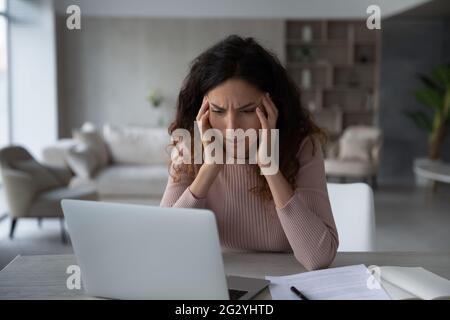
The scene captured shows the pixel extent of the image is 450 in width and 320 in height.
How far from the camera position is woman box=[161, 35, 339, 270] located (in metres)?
1.36

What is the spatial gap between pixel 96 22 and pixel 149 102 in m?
1.31

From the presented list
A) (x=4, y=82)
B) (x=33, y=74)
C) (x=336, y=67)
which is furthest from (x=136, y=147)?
(x=336, y=67)

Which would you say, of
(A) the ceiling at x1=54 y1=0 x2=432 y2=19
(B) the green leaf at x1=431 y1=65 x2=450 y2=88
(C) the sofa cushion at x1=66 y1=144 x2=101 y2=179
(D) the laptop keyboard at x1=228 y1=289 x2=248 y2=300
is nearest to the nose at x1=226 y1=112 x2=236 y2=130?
(D) the laptop keyboard at x1=228 y1=289 x2=248 y2=300

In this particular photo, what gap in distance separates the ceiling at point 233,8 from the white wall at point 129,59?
0.09 metres

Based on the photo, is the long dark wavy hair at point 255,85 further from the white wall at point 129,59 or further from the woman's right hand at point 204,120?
the white wall at point 129,59

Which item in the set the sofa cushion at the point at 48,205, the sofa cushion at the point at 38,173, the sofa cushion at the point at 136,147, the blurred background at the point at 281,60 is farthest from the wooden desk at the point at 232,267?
the blurred background at the point at 281,60

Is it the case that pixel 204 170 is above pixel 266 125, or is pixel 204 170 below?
below

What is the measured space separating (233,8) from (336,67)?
5.52ft

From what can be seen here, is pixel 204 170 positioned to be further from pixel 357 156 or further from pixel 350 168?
pixel 357 156

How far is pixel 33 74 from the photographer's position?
7.02 meters

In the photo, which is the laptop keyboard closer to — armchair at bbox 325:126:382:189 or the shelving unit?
armchair at bbox 325:126:382:189

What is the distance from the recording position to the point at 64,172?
187 inches

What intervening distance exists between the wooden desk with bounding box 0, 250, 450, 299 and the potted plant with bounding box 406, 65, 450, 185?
5.75 meters

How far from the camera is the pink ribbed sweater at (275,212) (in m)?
1.33
